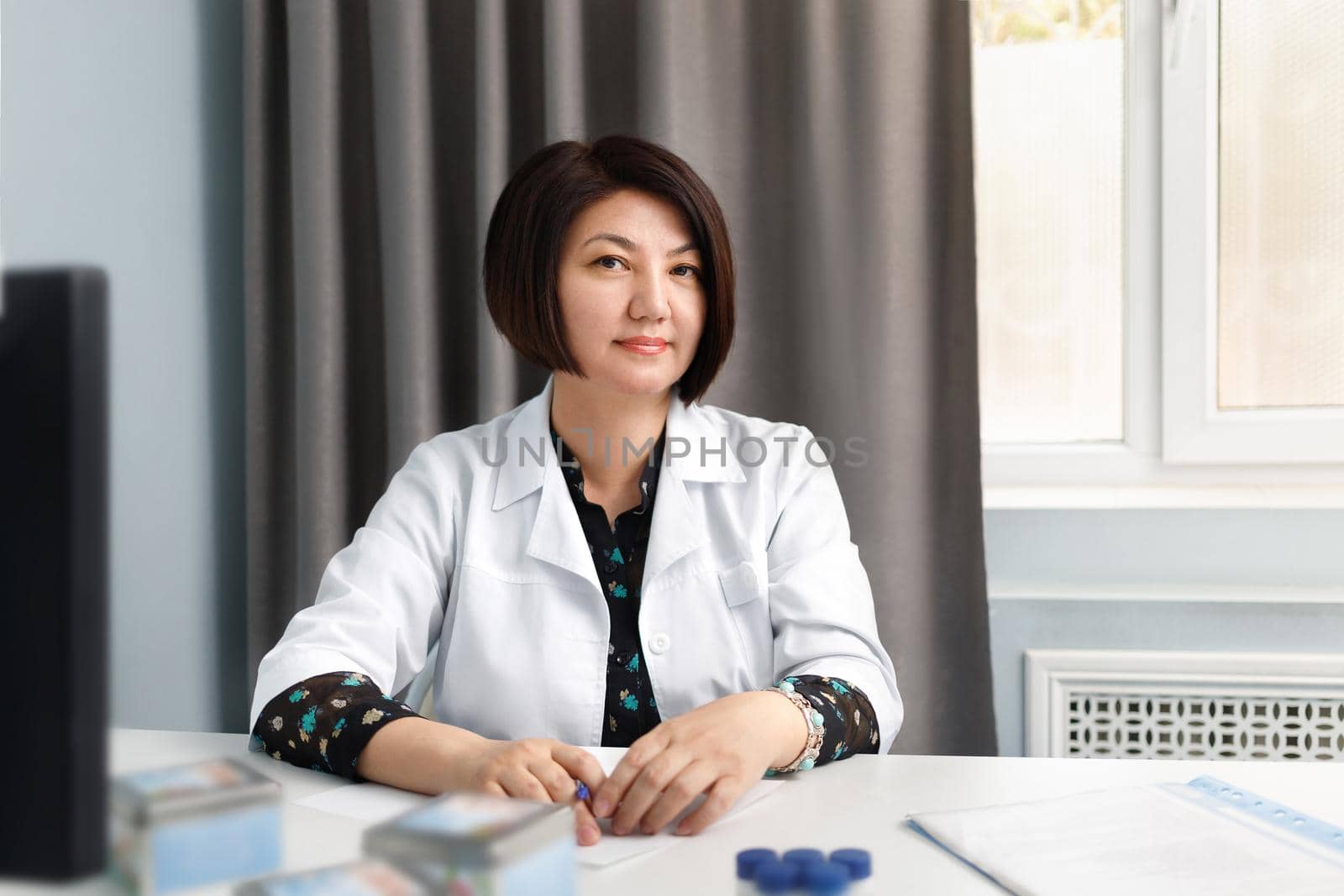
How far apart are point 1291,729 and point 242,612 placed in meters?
1.75

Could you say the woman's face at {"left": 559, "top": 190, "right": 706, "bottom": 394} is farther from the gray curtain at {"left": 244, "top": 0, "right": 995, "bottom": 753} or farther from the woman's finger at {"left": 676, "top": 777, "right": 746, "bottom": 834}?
the woman's finger at {"left": 676, "top": 777, "right": 746, "bottom": 834}

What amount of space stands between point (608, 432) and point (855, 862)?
2.71ft

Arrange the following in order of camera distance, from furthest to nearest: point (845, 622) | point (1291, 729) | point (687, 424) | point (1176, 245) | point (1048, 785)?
point (1176, 245) < point (1291, 729) < point (687, 424) < point (845, 622) < point (1048, 785)

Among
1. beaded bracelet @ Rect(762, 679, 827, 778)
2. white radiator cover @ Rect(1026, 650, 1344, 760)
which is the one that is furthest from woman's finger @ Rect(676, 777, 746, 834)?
white radiator cover @ Rect(1026, 650, 1344, 760)

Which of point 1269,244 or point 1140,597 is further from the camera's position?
point 1269,244

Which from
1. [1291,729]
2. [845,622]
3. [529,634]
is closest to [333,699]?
[529,634]

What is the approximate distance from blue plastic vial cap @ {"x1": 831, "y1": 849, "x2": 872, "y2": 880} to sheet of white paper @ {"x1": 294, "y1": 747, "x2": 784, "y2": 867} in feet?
0.63

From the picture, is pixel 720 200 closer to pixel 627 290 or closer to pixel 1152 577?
pixel 627 290

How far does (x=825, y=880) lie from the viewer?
0.60 meters

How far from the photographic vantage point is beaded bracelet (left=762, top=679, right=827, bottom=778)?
97 centimetres

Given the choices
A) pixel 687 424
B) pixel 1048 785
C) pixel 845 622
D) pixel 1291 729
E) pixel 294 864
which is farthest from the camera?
pixel 1291 729

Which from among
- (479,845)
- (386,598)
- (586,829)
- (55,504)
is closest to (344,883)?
(479,845)

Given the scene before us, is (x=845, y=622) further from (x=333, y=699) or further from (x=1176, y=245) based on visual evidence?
(x=1176, y=245)

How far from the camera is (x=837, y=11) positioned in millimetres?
1727
